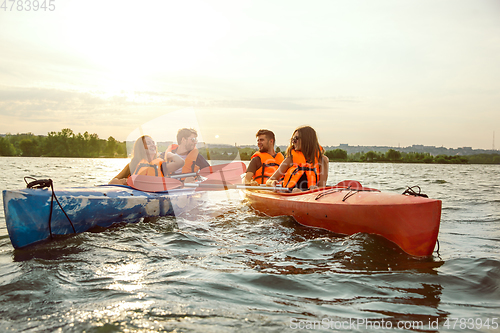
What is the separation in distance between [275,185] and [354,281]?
3672mm

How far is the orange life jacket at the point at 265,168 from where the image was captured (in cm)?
757

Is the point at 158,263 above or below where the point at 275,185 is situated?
below

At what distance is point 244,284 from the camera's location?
10.1 feet

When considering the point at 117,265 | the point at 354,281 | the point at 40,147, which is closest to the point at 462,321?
the point at 354,281

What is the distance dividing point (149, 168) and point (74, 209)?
1.89m

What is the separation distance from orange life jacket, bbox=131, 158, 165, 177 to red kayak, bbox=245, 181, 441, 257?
2.47 m

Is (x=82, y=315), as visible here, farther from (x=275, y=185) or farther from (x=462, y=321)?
(x=275, y=185)

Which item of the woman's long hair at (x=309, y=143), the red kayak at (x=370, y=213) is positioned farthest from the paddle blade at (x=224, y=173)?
the woman's long hair at (x=309, y=143)

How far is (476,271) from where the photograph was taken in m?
3.55

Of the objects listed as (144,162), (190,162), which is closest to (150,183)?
(144,162)

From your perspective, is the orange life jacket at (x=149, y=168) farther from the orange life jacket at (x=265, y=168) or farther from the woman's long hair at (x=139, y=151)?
the orange life jacket at (x=265, y=168)

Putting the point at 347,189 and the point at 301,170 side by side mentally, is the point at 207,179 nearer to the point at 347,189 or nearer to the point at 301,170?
the point at 301,170

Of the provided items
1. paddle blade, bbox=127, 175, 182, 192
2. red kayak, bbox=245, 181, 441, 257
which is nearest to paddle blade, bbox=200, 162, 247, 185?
paddle blade, bbox=127, 175, 182, 192

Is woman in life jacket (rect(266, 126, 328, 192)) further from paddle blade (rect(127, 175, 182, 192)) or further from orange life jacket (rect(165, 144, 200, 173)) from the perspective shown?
orange life jacket (rect(165, 144, 200, 173))
